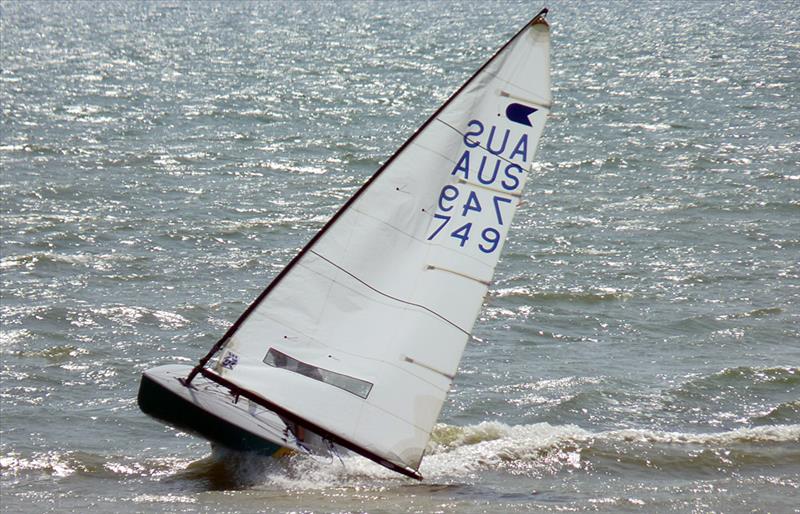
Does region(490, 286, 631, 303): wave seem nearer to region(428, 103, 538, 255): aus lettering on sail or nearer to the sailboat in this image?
the sailboat

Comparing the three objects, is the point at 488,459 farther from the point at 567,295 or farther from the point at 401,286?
the point at 567,295

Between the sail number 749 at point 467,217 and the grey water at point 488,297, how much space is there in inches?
101

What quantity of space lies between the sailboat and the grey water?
801 mm

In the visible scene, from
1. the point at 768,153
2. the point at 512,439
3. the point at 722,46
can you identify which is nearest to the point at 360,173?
the point at 768,153

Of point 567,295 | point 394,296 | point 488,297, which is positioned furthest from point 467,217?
point 567,295

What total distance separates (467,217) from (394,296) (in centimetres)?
107

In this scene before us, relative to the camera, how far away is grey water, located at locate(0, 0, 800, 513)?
13.7 m

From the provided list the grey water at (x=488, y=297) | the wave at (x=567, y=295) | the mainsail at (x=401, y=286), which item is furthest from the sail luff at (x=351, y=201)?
the wave at (x=567, y=295)

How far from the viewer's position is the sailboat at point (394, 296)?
1231cm

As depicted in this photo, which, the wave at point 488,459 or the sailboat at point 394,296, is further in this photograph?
the wave at point 488,459

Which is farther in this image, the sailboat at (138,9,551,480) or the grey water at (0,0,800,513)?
the grey water at (0,0,800,513)

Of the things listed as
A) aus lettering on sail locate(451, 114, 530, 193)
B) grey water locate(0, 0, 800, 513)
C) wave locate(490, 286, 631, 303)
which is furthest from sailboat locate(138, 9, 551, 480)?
wave locate(490, 286, 631, 303)

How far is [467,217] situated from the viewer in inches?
489

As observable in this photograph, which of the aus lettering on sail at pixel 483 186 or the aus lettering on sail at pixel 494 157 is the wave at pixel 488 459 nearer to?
the aus lettering on sail at pixel 483 186
